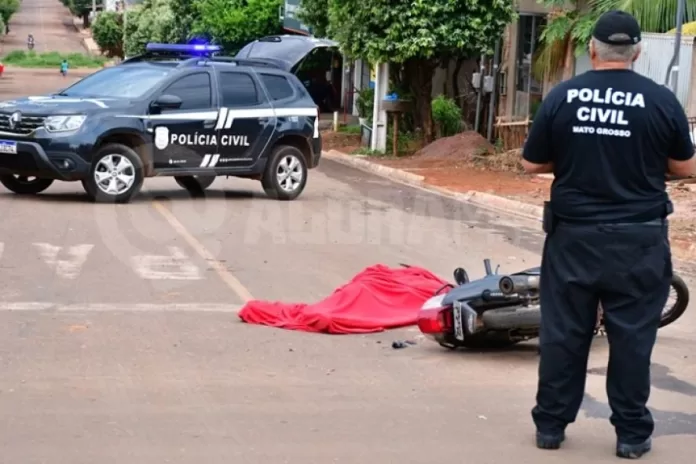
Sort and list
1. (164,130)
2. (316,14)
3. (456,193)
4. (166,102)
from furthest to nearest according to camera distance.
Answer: (316,14) → (456,193) → (164,130) → (166,102)

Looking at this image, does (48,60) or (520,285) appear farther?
(48,60)

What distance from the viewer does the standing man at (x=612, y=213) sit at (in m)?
5.53

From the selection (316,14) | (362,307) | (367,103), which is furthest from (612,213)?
(316,14)

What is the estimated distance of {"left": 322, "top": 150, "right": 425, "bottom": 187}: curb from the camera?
858 inches

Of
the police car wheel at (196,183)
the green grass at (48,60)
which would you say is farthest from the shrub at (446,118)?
the green grass at (48,60)

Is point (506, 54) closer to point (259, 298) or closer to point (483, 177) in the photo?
point (483, 177)

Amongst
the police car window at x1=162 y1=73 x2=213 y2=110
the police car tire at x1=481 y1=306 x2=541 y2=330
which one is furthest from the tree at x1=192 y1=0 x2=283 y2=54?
the police car tire at x1=481 y1=306 x2=541 y2=330

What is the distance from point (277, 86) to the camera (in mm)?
17000

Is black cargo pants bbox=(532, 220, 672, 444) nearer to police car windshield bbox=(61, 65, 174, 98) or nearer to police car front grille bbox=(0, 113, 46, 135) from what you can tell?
police car front grille bbox=(0, 113, 46, 135)

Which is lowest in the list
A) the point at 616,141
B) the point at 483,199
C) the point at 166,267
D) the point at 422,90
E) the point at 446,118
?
the point at 483,199

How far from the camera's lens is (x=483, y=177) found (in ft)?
71.9

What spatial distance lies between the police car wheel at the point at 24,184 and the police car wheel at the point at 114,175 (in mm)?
1047

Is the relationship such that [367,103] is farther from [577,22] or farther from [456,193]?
[456,193]

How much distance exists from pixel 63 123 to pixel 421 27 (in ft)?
35.3
